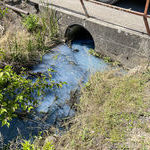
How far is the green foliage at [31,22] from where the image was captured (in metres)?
6.55

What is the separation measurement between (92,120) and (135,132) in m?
0.90

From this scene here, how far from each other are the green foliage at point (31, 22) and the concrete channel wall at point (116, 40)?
2.75ft

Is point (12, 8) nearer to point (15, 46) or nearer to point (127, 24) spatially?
point (15, 46)

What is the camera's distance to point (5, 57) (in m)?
5.53

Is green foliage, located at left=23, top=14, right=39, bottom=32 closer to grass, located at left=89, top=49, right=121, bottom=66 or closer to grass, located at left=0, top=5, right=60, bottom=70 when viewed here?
grass, located at left=0, top=5, right=60, bottom=70

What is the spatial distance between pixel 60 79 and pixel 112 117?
208 centimetres

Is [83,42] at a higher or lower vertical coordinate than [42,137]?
higher

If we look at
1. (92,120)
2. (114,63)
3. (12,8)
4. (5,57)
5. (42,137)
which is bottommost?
(42,137)

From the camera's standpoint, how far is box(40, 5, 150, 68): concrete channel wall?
198 inches

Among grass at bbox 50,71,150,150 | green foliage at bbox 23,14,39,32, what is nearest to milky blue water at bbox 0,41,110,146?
grass at bbox 50,71,150,150

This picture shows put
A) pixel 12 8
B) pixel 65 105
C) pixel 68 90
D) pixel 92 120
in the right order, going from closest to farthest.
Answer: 1. pixel 92 120
2. pixel 65 105
3. pixel 68 90
4. pixel 12 8

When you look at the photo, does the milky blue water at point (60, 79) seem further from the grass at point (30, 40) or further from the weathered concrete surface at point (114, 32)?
the weathered concrete surface at point (114, 32)

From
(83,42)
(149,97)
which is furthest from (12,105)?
(83,42)

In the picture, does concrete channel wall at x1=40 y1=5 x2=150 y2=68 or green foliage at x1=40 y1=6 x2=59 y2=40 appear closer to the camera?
concrete channel wall at x1=40 y1=5 x2=150 y2=68
